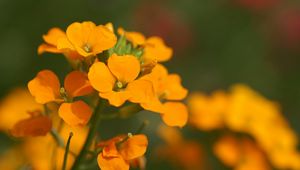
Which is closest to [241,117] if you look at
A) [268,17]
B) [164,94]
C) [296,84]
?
[164,94]

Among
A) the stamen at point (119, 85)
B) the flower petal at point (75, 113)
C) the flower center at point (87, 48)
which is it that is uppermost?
the flower center at point (87, 48)

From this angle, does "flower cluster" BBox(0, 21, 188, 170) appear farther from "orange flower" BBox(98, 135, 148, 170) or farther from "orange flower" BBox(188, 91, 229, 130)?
"orange flower" BBox(188, 91, 229, 130)

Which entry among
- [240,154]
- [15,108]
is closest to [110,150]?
[240,154]

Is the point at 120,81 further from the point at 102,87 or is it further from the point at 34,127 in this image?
the point at 34,127

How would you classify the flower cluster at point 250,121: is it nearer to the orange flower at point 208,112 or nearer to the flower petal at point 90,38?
the orange flower at point 208,112

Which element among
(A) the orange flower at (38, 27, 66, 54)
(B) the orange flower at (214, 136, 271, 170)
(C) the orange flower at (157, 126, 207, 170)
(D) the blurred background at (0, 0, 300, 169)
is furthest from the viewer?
(D) the blurred background at (0, 0, 300, 169)

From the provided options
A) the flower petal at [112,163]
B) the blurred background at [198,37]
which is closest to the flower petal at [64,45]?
the flower petal at [112,163]

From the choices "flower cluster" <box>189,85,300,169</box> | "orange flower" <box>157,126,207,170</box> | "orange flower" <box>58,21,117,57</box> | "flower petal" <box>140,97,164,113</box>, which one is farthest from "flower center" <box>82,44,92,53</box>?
"orange flower" <box>157,126,207,170</box>
